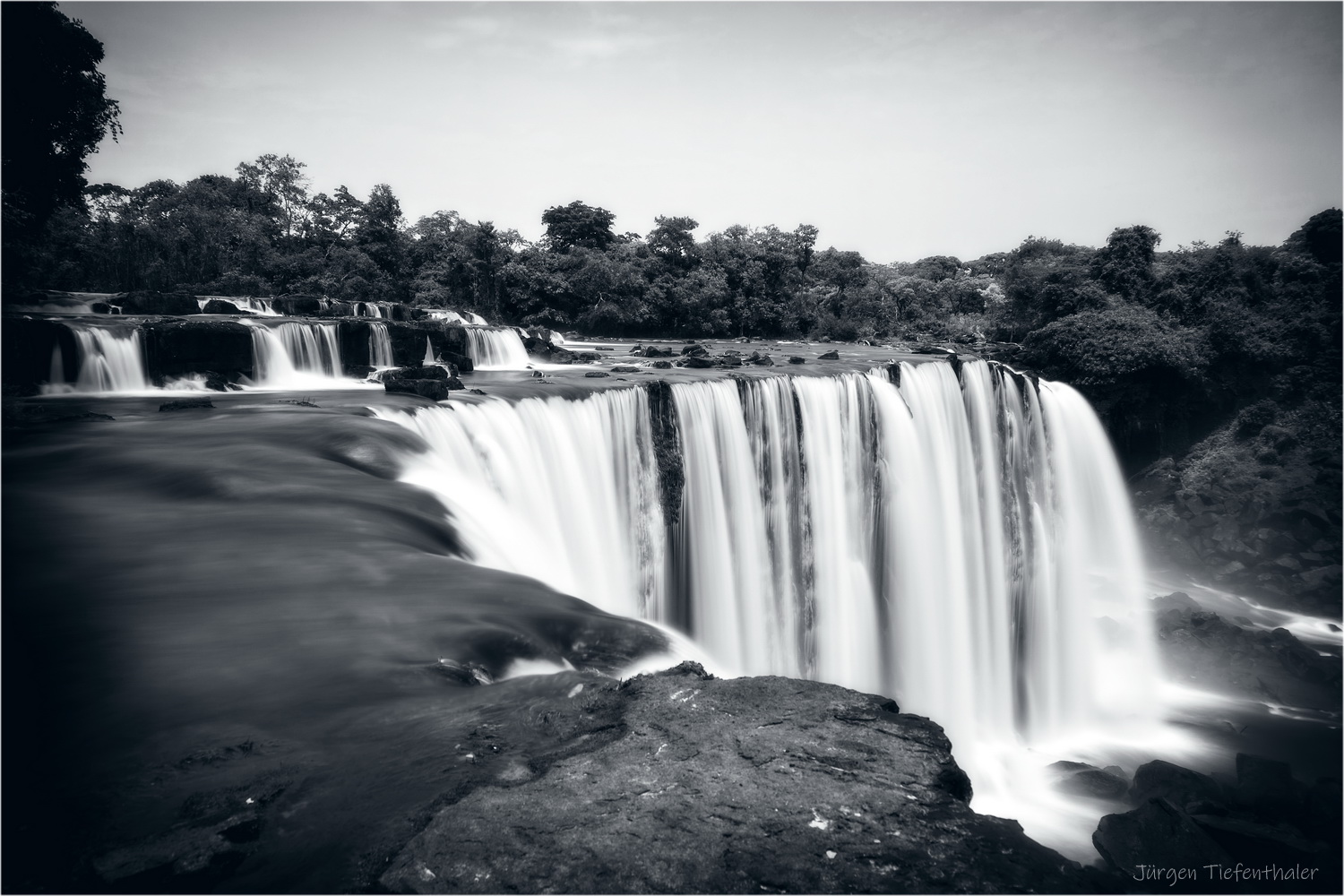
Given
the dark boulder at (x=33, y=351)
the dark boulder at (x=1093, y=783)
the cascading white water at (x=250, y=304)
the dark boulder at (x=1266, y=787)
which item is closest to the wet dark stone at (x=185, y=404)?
the dark boulder at (x=33, y=351)

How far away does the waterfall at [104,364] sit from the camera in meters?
13.9

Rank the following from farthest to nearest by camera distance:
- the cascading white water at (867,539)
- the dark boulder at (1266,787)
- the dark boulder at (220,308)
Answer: the dark boulder at (220,308) → the cascading white water at (867,539) → the dark boulder at (1266,787)

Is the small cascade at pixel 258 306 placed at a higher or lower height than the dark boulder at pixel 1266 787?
higher

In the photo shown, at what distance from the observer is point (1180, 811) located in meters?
8.00

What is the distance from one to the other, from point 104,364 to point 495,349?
10306mm

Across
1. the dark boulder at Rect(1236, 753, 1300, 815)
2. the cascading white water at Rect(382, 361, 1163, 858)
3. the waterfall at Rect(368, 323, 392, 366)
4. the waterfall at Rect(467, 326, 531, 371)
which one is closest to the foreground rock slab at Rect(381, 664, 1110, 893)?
the cascading white water at Rect(382, 361, 1163, 858)

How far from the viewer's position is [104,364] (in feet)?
47.8

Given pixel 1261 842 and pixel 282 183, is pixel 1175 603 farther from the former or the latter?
→ pixel 282 183

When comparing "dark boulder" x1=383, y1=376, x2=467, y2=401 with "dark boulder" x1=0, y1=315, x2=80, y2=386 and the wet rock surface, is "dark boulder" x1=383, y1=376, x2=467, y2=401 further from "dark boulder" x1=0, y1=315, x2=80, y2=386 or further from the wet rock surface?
the wet rock surface

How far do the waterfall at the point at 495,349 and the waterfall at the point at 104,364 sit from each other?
836 cm

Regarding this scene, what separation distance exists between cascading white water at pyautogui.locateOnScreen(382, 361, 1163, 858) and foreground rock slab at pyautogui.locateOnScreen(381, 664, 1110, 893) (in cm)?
441

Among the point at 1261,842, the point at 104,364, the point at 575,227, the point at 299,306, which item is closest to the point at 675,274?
the point at 575,227

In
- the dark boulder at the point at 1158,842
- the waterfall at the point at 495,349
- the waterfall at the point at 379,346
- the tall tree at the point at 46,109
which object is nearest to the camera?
the dark boulder at the point at 1158,842

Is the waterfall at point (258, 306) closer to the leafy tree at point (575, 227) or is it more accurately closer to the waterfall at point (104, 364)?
the waterfall at point (104, 364)
